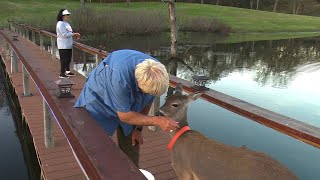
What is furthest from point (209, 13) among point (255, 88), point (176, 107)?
point (176, 107)

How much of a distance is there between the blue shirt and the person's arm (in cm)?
6

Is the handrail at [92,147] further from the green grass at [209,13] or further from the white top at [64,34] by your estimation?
the green grass at [209,13]

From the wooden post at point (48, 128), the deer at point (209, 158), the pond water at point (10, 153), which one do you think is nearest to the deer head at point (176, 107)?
the deer at point (209, 158)

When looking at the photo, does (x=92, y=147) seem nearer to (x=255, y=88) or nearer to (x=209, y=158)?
(x=209, y=158)

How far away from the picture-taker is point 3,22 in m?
40.2

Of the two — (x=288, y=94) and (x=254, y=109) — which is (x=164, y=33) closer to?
(x=288, y=94)

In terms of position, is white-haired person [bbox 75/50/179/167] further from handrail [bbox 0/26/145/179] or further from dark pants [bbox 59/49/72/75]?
dark pants [bbox 59/49/72/75]

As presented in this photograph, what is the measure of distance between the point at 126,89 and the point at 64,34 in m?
7.51

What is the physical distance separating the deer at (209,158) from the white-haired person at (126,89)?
0.16 m

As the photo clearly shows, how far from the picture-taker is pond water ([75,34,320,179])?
845 cm

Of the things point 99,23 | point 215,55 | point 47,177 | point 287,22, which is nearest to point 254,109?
point 47,177

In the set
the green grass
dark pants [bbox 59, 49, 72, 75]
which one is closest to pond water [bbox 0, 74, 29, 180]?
dark pants [bbox 59, 49, 72, 75]

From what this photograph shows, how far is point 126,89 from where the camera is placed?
321 cm

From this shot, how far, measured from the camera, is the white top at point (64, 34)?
995 cm
